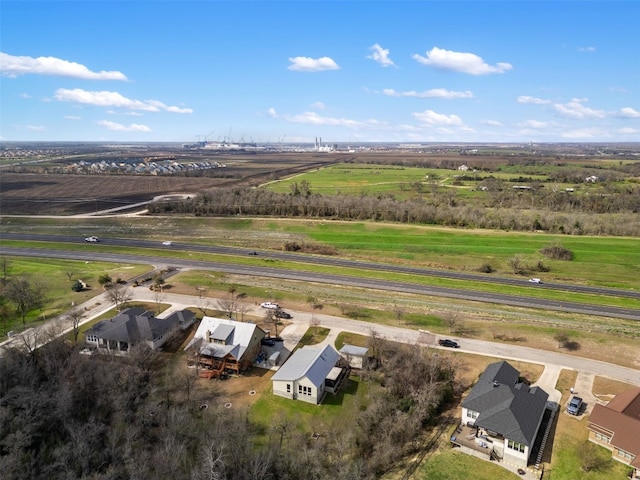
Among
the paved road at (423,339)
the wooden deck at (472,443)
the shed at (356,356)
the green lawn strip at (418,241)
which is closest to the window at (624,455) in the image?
the wooden deck at (472,443)

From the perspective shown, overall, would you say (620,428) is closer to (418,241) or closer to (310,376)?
(310,376)

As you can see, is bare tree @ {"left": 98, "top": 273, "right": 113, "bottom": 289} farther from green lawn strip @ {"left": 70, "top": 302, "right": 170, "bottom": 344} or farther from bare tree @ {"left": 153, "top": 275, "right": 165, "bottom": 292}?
green lawn strip @ {"left": 70, "top": 302, "right": 170, "bottom": 344}

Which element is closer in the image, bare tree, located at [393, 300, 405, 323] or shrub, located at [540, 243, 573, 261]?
bare tree, located at [393, 300, 405, 323]

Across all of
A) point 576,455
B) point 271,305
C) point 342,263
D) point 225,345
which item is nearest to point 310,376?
point 225,345

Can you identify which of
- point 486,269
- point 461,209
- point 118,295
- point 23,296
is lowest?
point 486,269

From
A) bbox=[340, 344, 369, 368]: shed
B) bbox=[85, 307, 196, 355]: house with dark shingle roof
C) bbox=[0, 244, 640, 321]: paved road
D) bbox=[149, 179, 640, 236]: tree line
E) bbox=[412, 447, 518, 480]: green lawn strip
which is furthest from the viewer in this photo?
bbox=[149, 179, 640, 236]: tree line

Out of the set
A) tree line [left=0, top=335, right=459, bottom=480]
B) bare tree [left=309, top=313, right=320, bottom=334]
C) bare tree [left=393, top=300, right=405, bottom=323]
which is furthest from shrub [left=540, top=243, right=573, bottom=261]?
bare tree [left=309, top=313, right=320, bottom=334]
